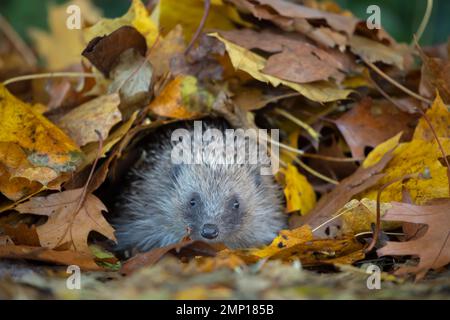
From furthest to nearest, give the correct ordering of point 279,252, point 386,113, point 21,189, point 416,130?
point 386,113 → point 416,130 → point 21,189 → point 279,252

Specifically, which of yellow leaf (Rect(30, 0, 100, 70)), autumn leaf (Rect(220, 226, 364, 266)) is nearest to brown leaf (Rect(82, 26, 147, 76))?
autumn leaf (Rect(220, 226, 364, 266))

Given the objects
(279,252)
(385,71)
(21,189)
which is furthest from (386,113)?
(21,189)

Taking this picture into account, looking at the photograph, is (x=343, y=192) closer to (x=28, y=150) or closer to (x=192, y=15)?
(x=192, y=15)

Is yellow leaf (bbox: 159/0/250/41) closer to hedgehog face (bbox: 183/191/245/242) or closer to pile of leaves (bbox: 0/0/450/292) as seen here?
pile of leaves (bbox: 0/0/450/292)

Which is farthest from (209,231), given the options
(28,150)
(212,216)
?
(28,150)

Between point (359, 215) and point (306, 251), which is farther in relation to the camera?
point (359, 215)
